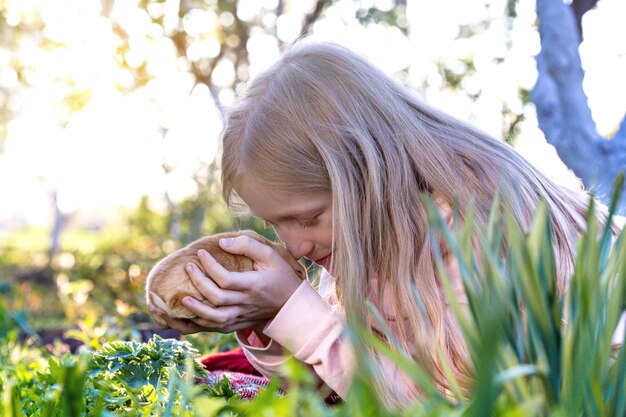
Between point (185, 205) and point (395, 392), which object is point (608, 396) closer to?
point (395, 392)

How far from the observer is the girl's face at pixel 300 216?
2297 mm

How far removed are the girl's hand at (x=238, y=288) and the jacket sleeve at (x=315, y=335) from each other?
0.07 m

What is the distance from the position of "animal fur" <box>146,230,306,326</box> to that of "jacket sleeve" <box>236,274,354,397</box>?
19cm

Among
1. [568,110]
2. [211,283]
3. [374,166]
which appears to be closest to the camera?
[211,283]

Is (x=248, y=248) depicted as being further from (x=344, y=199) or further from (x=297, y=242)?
(x=344, y=199)

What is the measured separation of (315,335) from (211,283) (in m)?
0.31

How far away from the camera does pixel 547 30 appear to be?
410 cm

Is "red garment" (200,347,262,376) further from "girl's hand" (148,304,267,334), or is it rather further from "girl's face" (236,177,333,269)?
"girl's face" (236,177,333,269)

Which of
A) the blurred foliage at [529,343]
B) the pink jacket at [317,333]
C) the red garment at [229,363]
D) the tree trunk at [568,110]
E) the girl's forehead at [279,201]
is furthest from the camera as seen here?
the tree trunk at [568,110]

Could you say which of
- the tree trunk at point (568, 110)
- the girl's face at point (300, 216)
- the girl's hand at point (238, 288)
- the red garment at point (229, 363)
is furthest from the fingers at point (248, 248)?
the tree trunk at point (568, 110)

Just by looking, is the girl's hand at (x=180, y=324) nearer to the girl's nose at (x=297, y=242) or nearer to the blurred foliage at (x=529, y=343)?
the girl's nose at (x=297, y=242)

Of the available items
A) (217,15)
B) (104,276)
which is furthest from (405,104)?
(217,15)

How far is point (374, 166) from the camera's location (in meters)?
2.25

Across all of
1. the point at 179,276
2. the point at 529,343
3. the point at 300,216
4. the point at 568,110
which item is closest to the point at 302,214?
the point at 300,216
